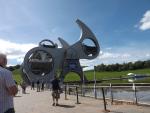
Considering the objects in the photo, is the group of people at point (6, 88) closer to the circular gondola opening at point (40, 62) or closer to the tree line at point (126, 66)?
the circular gondola opening at point (40, 62)

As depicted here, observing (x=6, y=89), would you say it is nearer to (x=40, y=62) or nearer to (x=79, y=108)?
(x=79, y=108)

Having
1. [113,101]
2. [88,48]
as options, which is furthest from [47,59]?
[113,101]

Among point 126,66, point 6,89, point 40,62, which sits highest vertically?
point 126,66

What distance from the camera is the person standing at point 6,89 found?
589 cm

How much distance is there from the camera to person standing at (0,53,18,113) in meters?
5.89

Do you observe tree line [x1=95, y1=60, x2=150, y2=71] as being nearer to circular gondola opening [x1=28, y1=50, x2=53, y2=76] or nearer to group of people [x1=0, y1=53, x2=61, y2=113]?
circular gondola opening [x1=28, y1=50, x2=53, y2=76]

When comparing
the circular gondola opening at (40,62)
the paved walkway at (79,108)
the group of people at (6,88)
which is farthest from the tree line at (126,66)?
the group of people at (6,88)

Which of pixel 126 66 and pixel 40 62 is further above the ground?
pixel 126 66

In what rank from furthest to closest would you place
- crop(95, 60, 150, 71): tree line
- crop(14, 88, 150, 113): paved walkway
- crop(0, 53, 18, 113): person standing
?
crop(95, 60, 150, 71): tree line < crop(14, 88, 150, 113): paved walkway < crop(0, 53, 18, 113): person standing

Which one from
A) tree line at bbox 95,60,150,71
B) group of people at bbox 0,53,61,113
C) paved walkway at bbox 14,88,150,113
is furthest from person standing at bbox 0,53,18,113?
tree line at bbox 95,60,150,71

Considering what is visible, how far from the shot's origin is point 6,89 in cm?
599

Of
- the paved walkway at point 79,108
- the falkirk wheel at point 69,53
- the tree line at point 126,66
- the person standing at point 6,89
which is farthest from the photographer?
the tree line at point 126,66

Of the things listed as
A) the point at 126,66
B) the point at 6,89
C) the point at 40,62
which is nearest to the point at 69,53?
the point at 40,62

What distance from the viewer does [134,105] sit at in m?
16.0
